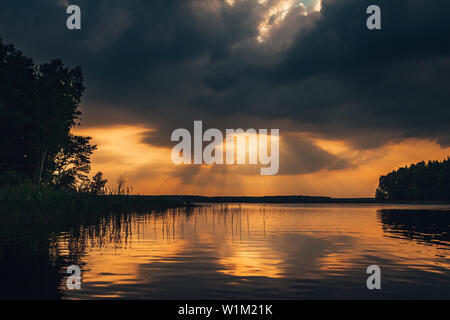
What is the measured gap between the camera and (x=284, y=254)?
22.0 metres

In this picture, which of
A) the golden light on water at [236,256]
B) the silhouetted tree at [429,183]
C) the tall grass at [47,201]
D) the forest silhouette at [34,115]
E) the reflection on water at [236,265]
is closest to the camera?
the reflection on water at [236,265]

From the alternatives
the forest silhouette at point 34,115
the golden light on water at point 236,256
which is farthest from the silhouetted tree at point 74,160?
the golden light on water at point 236,256

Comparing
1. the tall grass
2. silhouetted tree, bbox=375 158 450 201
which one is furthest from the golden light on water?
silhouetted tree, bbox=375 158 450 201

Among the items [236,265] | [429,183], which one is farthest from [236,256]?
[429,183]

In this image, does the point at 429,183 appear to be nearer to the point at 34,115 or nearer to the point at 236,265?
the point at 34,115

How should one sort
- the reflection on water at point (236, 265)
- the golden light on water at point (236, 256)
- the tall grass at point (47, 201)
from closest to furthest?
the reflection on water at point (236, 265)
the golden light on water at point (236, 256)
the tall grass at point (47, 201)

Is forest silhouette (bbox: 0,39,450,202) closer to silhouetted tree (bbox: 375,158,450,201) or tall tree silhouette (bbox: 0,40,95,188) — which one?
tall tree silhouette (bbox: 0,40,95,188)

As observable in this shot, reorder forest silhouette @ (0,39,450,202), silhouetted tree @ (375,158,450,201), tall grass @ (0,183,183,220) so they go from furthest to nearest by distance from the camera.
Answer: silhouetted tree @ (375,158,450,201)
forest silhouette @ (0,39,450,202)
tall grass @ (0,183,183,220)

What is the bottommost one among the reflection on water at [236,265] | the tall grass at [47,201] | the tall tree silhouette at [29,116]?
the reflection on water at [236,265]

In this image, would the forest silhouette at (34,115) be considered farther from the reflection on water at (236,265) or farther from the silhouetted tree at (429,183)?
the silhouetted tree at (429,183)
